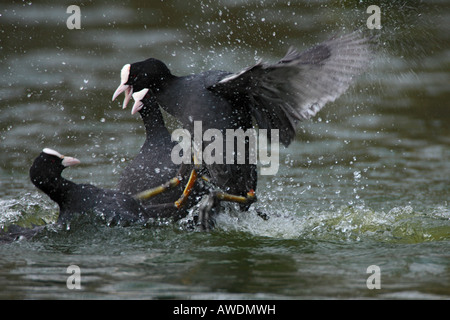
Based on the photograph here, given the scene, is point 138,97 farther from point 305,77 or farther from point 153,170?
point 305,77

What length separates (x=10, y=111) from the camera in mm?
7031

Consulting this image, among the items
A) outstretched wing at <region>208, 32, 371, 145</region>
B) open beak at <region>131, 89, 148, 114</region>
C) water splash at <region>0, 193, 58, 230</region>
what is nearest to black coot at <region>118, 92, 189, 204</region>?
open beak at <region>131, 89, 148, 114</region>

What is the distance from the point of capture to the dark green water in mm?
3482

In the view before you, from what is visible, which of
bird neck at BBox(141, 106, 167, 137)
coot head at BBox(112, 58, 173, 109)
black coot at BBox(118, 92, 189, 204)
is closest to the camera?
coot head at BBox(112, 58, 173, 109)

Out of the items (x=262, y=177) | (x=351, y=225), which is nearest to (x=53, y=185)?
Answer: (x=351, y=225)

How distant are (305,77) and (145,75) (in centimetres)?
101

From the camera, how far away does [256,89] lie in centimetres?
418

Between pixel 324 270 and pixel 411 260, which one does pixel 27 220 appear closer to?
pixel 324 270

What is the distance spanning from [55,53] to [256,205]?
3553mm

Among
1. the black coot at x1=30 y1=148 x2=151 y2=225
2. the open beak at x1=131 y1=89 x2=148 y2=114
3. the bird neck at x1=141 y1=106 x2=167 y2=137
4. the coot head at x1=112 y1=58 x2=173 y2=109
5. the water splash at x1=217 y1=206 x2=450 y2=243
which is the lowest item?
the water splash at x1=217 y1=206 x2=450 y2=243

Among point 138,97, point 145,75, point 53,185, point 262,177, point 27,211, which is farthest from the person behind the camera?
point 262,177

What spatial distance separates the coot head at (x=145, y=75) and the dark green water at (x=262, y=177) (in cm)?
88

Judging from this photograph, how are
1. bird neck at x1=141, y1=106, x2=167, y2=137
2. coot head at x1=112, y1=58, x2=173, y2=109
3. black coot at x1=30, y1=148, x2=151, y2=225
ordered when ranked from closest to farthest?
black coot at x1=30, y1=148, x2=151, y2=225, coot head at x1=112, y1=58, x2=173, y2=109, bird neck at x1=141, y1=106, x2=167, y2=137

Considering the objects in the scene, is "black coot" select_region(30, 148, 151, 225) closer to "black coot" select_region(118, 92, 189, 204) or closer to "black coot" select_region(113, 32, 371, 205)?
"black coot" select_region(118, 92, 189, 204)
